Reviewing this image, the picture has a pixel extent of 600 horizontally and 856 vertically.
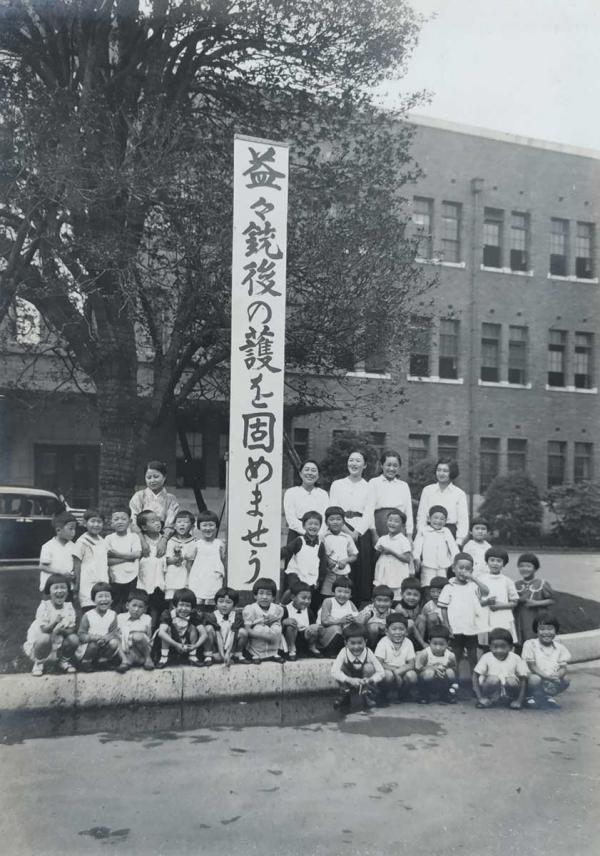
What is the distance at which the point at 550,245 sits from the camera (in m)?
27.4

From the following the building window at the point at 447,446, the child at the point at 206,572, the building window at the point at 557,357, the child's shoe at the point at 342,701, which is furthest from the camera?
the building window at the point at 557,357

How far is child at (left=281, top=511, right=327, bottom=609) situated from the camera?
7125mm

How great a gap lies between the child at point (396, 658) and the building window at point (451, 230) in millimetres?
21074

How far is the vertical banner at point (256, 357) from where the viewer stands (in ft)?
23.7

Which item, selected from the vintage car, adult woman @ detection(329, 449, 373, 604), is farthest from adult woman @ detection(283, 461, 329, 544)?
the vintage car

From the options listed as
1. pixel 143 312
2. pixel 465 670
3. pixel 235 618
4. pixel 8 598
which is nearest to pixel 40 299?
pixel 143 312

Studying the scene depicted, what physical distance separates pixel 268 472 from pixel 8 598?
150 inches

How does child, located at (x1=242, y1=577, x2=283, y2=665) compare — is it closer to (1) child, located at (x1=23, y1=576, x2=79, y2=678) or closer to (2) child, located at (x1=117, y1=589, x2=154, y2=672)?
(2) child, located at (x1=117, y1=589, x2=154, y2=672)

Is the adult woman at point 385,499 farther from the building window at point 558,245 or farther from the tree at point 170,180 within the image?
the building window at point 558,245

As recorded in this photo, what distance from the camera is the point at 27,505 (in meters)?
14.6

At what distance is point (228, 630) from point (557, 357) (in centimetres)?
2325

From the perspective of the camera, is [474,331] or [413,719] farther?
[474,331]

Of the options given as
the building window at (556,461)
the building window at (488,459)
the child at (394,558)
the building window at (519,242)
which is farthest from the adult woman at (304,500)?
the building window at (519,242)

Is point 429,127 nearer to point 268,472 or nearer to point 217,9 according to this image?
point 217,9
